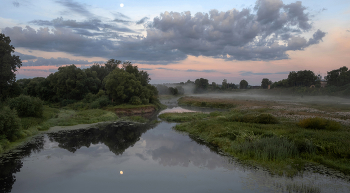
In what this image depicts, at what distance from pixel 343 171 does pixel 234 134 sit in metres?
7.74

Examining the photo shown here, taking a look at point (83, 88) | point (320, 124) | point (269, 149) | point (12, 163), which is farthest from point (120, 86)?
point (320, 124)

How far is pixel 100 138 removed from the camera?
20406 millimetres

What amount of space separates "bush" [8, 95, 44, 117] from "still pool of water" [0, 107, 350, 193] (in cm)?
624

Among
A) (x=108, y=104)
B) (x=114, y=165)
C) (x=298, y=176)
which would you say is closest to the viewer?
(x=298, y=176)

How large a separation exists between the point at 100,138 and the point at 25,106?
10.3m

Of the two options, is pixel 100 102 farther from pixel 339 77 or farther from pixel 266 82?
pixel 266 82

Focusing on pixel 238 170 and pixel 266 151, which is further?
pixel 266 151

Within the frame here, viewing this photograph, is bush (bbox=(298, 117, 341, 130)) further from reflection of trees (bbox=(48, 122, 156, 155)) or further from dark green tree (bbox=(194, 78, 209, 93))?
dark green tree (bbox=(194, 78, 209, 93))

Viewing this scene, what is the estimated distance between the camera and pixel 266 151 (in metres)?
13.5

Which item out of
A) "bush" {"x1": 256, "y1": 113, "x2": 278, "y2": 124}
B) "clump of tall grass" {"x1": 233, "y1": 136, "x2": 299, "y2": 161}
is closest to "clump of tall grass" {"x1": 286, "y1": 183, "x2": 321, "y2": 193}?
"clump of tall grass" {"x1": 233, "y1": 136, "x2": 299, "y2": 161}

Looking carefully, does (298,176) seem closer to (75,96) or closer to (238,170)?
(238,170)

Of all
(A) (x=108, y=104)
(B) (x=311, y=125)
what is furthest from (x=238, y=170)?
(A) (x=108, y=104)

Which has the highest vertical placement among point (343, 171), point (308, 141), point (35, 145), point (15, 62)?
point (15, 62)

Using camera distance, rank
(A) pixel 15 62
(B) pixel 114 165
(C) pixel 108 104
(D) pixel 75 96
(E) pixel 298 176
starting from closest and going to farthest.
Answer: (E) pixel 298 176, (B) pixel 114 165, (A) pixel 15 62, (C) pixel 108 104, (D) pixel 75 96
